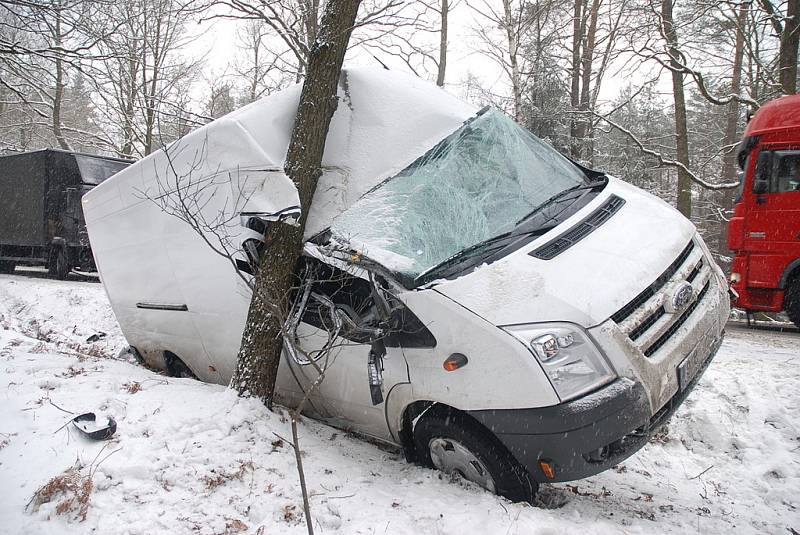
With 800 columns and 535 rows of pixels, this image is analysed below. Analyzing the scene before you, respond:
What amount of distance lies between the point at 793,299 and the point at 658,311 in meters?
5.38

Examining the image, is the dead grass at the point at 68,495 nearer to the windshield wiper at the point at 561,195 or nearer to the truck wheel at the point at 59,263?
the windshield wiper at the point at 561,195

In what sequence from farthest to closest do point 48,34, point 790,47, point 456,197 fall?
point 790,47 → point 48,34 → point 456,197

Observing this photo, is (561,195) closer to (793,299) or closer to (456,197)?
(456,197)

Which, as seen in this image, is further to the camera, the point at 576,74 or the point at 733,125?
the point at 733,125

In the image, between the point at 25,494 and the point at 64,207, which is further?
the point at 64,207

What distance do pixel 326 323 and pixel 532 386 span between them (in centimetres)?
150

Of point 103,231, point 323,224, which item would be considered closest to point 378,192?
point 323,224

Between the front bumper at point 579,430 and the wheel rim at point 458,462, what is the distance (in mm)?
298

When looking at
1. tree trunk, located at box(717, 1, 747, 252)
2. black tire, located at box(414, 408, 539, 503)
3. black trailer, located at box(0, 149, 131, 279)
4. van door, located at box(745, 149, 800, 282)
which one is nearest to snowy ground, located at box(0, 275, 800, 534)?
black tire, located at box(414, 408, 539, 503)

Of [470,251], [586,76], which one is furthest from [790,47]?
[470,251]

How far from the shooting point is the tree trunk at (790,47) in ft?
31.8

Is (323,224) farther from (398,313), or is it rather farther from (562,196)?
(562,196)

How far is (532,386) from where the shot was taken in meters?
2.67

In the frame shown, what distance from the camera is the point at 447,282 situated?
3.01 m
